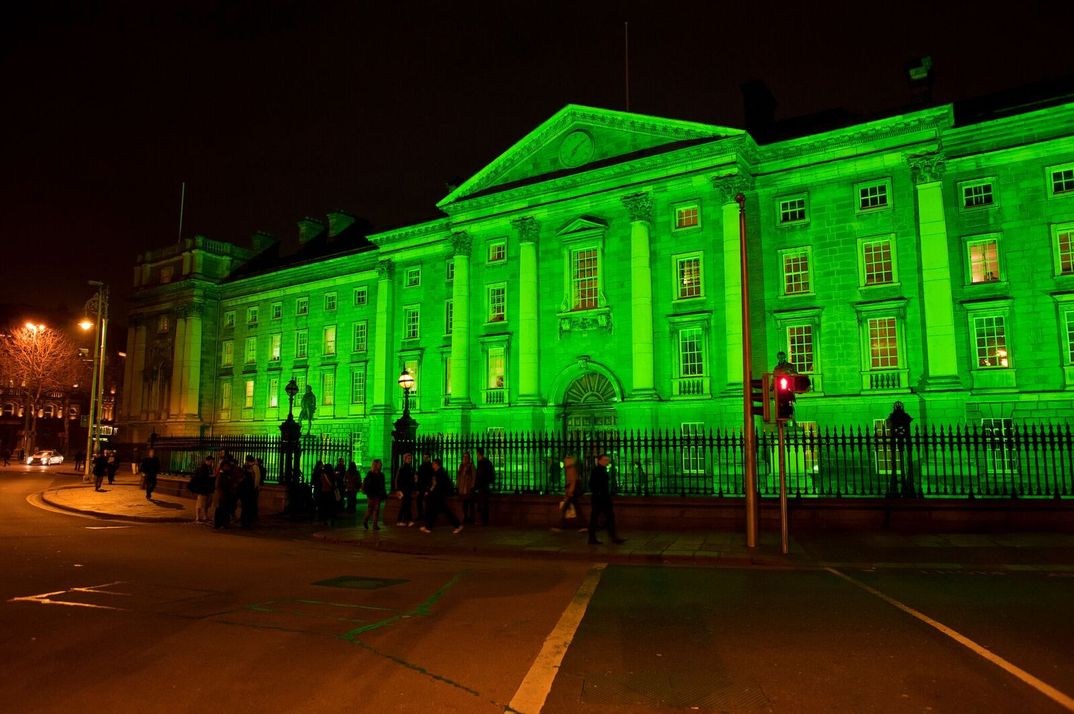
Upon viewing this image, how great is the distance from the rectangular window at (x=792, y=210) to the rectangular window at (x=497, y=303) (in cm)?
1475

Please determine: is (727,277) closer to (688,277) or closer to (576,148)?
(688,277)

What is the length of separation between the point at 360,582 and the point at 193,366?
5399 cm

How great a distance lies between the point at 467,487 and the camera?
781 inches

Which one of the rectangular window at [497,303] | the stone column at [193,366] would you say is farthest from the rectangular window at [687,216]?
the stone column at [193,366]

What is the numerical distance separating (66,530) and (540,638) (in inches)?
632

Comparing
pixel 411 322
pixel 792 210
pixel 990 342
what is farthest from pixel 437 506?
pixel 411 322

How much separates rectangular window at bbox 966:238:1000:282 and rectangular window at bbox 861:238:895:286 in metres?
3.07

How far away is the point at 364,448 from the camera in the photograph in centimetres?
4634

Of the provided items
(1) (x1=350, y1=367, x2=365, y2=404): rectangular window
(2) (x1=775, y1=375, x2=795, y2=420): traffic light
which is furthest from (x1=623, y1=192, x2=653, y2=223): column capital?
(1) (x1=350, y1=367, x2=365, y2=404): rectangular window

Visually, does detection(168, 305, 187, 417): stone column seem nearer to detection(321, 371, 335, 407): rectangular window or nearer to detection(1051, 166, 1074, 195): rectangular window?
detection(321, 371, 335, 407): rectangular window

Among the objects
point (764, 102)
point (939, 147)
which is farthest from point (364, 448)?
point (939, 147)

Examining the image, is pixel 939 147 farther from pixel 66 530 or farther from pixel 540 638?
pixel 66 530

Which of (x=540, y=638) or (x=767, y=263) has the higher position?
(x=767, y=263)

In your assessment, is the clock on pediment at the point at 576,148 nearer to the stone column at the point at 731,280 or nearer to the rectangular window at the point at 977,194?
the stone column at the point at 731,280
